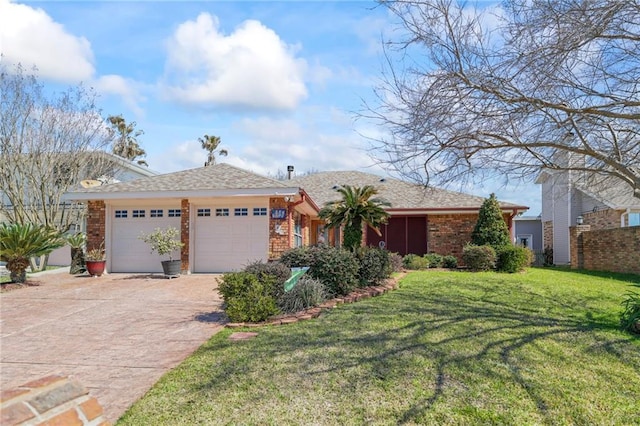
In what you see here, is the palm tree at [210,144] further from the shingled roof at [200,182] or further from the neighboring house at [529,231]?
the neighboring house at [529,231]

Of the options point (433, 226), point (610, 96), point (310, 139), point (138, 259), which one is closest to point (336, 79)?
point (310, 139)

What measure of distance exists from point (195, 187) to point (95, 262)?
388 centimetres

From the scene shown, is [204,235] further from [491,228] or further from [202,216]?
[491,228]

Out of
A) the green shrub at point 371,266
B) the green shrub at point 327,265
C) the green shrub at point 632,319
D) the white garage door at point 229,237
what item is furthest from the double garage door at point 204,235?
the green shrub at point 632,319

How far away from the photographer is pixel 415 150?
26.2ft

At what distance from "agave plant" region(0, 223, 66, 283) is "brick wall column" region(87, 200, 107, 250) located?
2570 millimetres

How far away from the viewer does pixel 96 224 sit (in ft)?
50.4

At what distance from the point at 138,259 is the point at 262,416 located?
41.6ft

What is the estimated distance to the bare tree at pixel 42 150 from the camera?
18.3 m

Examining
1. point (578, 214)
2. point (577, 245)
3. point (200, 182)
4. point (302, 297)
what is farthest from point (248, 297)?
point (578, 214)

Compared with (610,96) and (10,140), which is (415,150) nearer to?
(610,96)

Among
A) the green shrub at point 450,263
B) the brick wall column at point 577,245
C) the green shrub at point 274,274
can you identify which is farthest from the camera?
the brick wall column at point 577,245

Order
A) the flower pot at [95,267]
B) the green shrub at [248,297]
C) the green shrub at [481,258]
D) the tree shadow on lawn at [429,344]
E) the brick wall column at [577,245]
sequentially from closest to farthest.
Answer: the tree shadow on lawn at [429,344], the green shrub at [248,297], the flower pot at [95,267], the green shrub at [481,258], the brick wall column at [577,245]

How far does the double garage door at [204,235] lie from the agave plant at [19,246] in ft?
9.60
